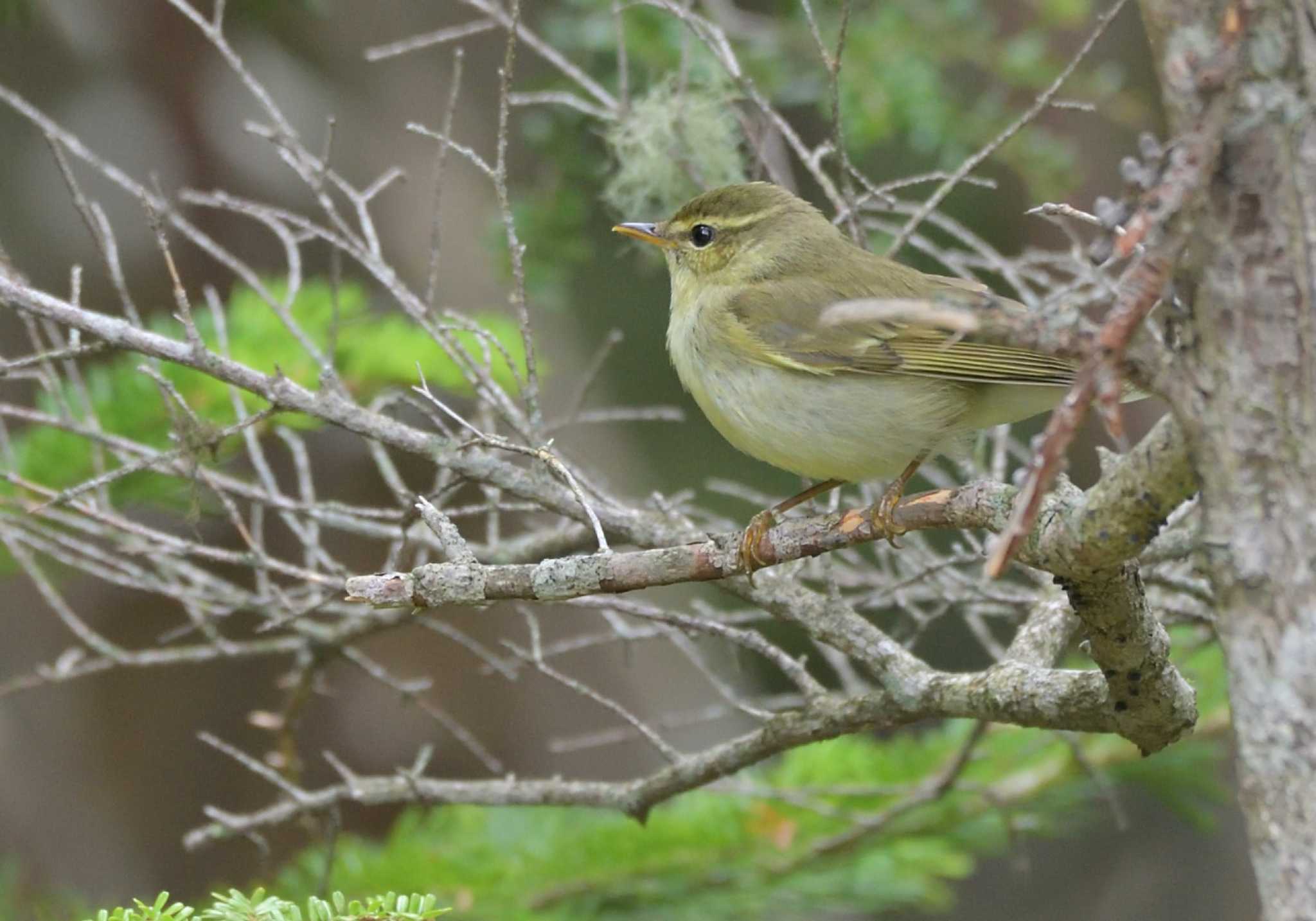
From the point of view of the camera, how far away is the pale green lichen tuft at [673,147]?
3.97 metres

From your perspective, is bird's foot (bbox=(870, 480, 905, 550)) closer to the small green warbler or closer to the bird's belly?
the small green warbler

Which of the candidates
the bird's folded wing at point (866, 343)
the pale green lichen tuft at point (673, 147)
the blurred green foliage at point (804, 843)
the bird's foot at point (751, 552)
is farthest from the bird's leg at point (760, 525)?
the pale green lichen tuft at point (673, 147)

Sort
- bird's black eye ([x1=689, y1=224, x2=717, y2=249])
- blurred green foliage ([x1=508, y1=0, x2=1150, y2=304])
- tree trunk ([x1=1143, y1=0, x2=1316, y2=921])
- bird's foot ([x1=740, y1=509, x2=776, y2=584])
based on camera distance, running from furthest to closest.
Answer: blurred green foliage ([x1=508, y1=0, x2=1150, y2=304])
bird's black eye ([x1=689, y1=224, x2=717, y2=249])
bird's foot ([x1=740, y1=509, x2=776, y2=584])
tree trunk ([x1=1143, y1=0, x2=1316, y2=921])

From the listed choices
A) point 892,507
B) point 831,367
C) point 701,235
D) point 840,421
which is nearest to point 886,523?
point 892,507

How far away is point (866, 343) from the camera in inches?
133

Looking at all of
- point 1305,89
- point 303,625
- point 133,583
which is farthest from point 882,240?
point 1305,89

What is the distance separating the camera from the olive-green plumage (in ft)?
10.6

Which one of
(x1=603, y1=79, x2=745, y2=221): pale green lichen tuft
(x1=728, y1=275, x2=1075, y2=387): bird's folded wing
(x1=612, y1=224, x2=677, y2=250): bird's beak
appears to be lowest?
(x1=728, y1=275, x2=1075, y2=387): bird's folded wing

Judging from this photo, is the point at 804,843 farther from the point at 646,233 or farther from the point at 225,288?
the point at 225,288

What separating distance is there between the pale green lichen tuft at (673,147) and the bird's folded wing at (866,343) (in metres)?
0.60

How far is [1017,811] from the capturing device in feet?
12.2

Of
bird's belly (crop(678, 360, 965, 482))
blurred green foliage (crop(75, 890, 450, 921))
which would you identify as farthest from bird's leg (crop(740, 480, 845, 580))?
blurred green foliage (crop(75, 890, 450, 921))

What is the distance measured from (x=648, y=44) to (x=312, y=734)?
9.32 feet

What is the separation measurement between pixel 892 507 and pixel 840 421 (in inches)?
38.4
